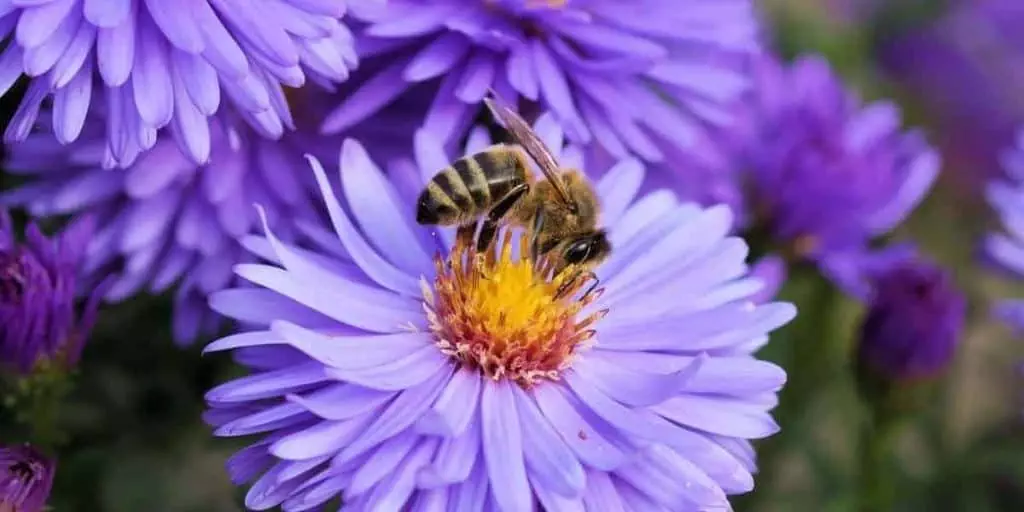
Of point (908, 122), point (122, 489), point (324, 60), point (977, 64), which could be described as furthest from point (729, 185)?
point (977, 64)

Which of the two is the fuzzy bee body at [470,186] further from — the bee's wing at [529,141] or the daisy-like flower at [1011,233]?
the daisy-like flower at [1011,233]

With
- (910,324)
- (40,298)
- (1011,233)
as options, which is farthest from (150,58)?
(1011,233)

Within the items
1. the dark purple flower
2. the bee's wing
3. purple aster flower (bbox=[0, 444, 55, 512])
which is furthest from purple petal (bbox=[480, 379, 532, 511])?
the dark purple flower

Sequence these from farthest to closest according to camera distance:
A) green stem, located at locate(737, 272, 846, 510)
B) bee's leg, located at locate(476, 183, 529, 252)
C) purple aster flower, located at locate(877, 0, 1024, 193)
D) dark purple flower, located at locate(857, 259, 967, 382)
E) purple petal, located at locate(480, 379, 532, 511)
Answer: purple aster flower, located at locate(877, 0, 1024, 193) → green stem, located at locate(737, 272, 846, 510) → dark purple flower, located at locate(857, 259, 967, 382) → bee's leg, located at locate(476, 183, 529, 252) → purple petal, located at locate(480, 379, 532, 511)

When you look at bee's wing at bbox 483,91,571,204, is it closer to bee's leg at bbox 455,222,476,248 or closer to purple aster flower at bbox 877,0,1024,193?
bee's leg at bbox 455,222,476,248

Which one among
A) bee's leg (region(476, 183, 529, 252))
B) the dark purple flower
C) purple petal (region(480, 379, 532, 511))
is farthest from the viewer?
the dark purple flower

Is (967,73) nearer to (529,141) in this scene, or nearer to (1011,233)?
(1011,233)
